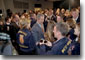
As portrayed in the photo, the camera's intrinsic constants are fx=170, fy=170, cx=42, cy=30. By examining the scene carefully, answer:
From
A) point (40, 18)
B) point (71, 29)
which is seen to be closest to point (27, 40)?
point (40, 18)

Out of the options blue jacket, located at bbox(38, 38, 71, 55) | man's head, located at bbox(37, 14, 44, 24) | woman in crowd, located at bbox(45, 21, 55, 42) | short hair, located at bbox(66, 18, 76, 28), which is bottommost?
blue jacket, located at bbox(38, 38, 71, 55)

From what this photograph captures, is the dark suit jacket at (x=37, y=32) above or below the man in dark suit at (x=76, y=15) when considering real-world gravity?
below

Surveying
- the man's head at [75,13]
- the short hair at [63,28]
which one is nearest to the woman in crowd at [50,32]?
the short hair at [63,28]

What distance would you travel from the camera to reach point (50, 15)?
113 inches

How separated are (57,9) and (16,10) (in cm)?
69

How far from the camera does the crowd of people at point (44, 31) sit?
9.24ft

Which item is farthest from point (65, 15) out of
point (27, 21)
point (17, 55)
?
point (17, 55)

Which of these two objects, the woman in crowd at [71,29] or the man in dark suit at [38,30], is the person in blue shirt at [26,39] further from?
the woman in crowd at [71,29]

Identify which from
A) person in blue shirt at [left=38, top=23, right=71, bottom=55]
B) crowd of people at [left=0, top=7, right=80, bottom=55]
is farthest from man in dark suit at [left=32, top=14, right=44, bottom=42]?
person in blue shirt at [left=38, top=23, right=71, bottom=55]

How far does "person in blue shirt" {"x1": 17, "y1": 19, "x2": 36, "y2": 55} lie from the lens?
2.86m

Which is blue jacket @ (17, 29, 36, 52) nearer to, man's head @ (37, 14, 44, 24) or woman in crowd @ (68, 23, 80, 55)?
man's head @ (37, 14, 44, 24)

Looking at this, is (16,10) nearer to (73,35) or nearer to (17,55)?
(17,55)

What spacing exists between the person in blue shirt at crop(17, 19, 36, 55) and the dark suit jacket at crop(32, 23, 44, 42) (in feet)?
0.20

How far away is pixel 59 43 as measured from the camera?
9.16ft
